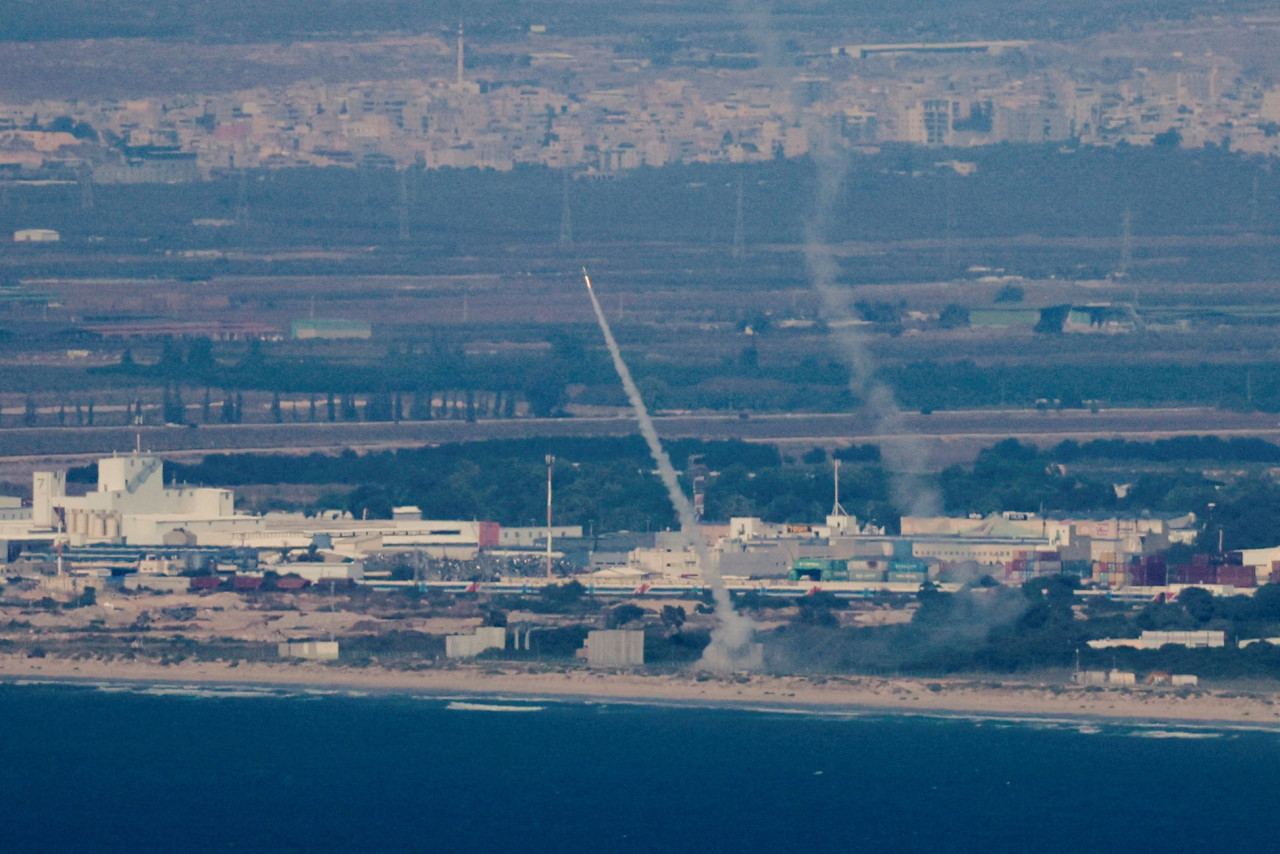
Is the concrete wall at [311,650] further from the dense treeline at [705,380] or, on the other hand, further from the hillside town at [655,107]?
the hillside town at [655,107]

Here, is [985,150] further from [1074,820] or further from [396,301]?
[1074,820]

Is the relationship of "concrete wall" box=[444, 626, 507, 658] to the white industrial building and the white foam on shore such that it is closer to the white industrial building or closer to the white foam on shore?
the white foam on shore

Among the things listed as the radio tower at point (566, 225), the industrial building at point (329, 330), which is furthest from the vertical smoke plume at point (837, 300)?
the industrial building at point (329, 330)

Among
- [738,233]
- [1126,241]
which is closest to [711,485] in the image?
[1126,241]

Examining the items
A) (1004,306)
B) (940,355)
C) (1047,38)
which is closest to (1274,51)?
(1047,38)

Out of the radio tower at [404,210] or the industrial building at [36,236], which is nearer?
the industrial building at [36,236]

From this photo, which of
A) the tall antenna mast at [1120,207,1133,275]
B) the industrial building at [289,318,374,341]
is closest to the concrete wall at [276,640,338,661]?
the industrial building at [289,318,374,341]
